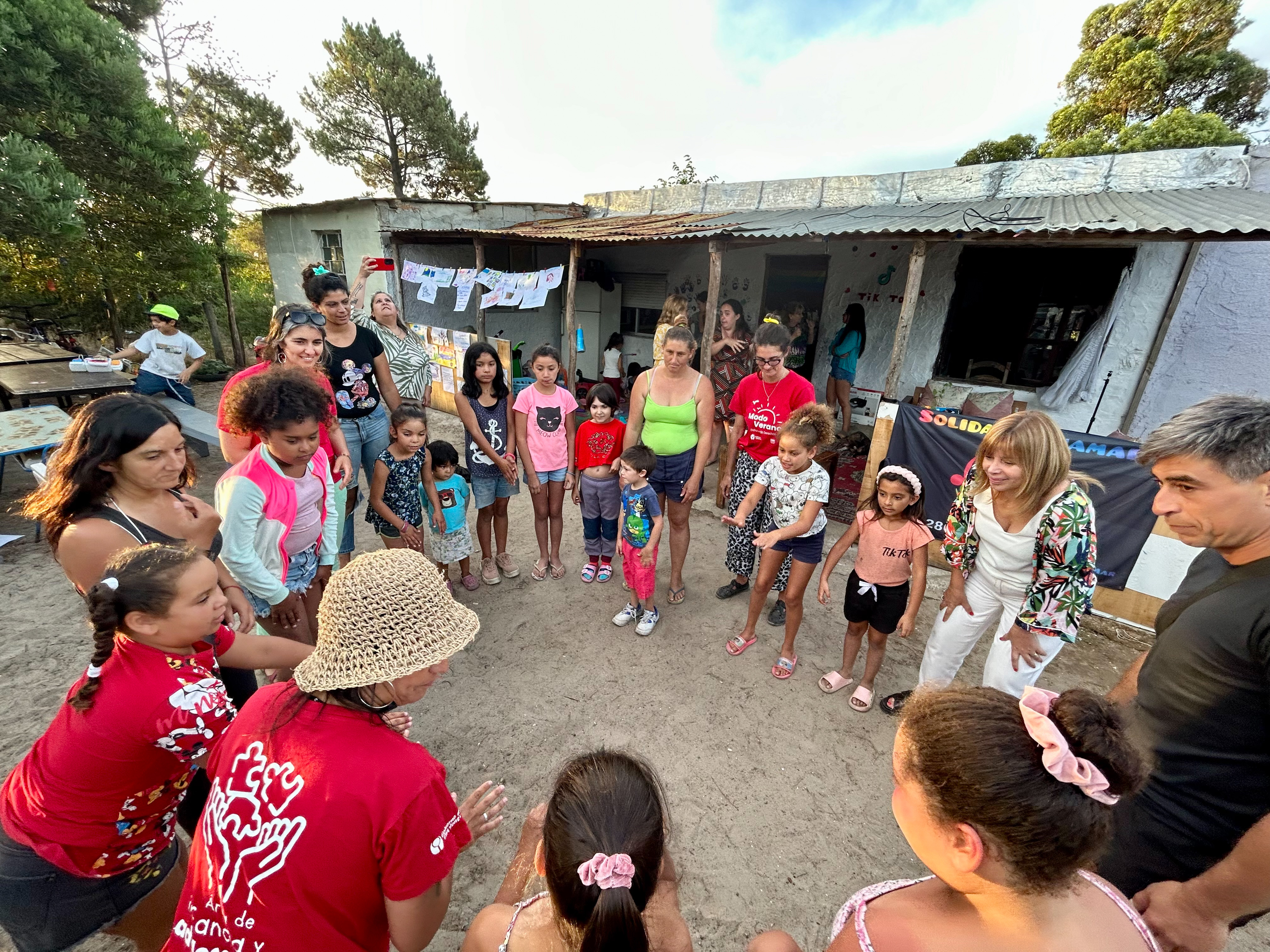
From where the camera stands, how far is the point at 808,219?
7352mm

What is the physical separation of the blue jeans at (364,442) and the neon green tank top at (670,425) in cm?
182

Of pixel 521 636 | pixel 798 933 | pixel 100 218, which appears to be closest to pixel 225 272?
pixel 100 218

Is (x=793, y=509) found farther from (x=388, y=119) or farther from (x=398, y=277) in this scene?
(x=388, y=119)

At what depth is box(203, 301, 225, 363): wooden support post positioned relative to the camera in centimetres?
1279

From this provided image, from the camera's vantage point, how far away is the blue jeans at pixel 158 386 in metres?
6.46

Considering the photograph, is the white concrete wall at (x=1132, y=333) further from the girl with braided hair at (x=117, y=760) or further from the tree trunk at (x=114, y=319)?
the tree trunk at (x=114, y=319)

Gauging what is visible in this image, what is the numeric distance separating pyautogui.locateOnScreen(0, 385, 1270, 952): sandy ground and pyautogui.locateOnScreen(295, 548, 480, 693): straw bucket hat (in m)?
1.53

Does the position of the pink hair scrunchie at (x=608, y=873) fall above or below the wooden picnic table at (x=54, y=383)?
above

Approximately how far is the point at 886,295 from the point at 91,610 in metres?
→ 9.44

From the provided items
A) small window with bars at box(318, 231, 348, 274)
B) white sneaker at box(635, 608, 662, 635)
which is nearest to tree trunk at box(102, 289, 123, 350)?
small window with bars at box(318, 231, 348, 274)

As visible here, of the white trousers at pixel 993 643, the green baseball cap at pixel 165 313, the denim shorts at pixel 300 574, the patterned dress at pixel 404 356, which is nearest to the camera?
the white trousers at pixel 993 643

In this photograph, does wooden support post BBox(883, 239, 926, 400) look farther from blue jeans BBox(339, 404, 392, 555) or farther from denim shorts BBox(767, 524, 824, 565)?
blue jeans BBox(339, 404, 392, 555)

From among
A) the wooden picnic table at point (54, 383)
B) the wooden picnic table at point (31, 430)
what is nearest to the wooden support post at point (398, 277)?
the wooden picnic table at point (54, 383)

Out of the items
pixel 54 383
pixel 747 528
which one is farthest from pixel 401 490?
pixel 54 383
